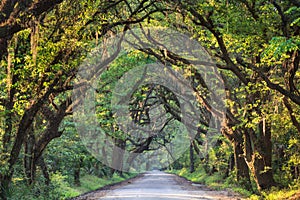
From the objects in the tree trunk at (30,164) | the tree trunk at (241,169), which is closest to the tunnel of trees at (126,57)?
the tree trunk at (30,164)

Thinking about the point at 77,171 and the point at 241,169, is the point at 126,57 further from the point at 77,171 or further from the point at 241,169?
the point at 77,171

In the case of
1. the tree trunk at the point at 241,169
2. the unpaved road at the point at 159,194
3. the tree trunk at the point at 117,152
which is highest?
the tree trunk at the point at 117,152

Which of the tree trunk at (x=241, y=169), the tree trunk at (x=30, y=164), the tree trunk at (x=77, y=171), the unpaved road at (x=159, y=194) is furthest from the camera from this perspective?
the tree trunk at (x=77, y=171)

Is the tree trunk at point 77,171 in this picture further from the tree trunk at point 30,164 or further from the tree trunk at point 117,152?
the tree trunk at point 117,152

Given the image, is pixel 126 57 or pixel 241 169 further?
pixel 241 169

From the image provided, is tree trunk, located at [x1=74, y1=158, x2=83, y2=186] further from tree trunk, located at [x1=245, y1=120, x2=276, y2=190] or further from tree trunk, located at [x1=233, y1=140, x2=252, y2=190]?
tree trunk, located at [x1=245, y1=120, x2=276, y2=190]

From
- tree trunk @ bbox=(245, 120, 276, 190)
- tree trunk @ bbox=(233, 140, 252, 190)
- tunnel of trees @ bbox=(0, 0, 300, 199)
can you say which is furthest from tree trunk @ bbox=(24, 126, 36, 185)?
tree trunk @ bbox=(233, 140, 252, 190)

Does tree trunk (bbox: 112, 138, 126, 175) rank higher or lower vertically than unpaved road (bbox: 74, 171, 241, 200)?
higher

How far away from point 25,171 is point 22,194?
2142mm

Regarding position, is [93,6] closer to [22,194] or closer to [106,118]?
[22,194]

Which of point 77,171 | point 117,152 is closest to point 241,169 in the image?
point 77,171

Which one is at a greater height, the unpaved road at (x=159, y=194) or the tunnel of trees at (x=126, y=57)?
the tunnel of trees at (x=126, y=57)

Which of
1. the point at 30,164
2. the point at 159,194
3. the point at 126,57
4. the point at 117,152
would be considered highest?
the point at 126,57

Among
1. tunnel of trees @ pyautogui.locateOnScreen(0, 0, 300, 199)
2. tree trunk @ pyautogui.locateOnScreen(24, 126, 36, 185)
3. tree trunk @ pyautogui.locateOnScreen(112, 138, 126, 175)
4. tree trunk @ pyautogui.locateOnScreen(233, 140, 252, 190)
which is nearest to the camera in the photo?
tunnel of trees @ pyautogui.locateOnScreen(0, 0, 300, 199)
